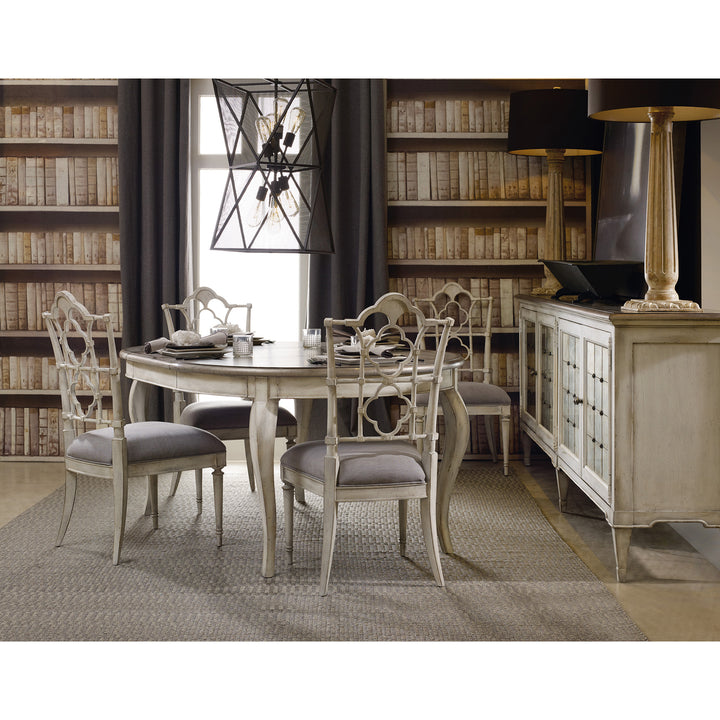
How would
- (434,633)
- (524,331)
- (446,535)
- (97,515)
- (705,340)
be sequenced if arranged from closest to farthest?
(434,633)
(705,340)
(446,535)
(97,515)
(524,331)

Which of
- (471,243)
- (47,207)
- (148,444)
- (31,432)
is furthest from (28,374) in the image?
(471,243)

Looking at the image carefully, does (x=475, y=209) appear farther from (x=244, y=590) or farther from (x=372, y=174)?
(x=244, y=590)

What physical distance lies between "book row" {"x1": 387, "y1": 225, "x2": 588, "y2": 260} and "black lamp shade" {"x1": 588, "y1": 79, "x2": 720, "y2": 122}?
204 cm

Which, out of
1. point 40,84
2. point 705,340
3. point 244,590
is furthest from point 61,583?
point 40,84

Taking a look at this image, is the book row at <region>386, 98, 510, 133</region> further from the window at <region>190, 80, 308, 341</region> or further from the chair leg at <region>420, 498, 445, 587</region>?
the chair leg at <region>420, 498, 445, 587</region>

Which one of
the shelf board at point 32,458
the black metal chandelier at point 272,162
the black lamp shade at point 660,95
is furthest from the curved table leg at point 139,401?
the black lamp shade at point 660,95

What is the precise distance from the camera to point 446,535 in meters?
3.55

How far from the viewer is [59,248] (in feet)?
17.4

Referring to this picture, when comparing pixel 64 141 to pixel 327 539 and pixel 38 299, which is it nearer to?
pixel 38 299

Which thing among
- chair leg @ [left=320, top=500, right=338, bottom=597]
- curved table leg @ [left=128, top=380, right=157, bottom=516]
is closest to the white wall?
chair leg @ [left=320, top=500, right=338, bottom=597]

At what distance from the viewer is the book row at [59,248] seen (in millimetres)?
5297

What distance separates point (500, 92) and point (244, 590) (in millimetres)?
3559

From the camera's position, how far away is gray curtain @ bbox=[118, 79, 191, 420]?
514cm

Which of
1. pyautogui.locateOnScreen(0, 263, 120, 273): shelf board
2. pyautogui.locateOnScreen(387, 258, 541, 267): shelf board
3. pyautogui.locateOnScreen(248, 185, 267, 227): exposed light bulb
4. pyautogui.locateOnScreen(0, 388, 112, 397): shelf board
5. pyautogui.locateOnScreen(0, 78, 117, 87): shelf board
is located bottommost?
pyautogui.locateOnScreen(0, 388, 112, 397): shelf board
